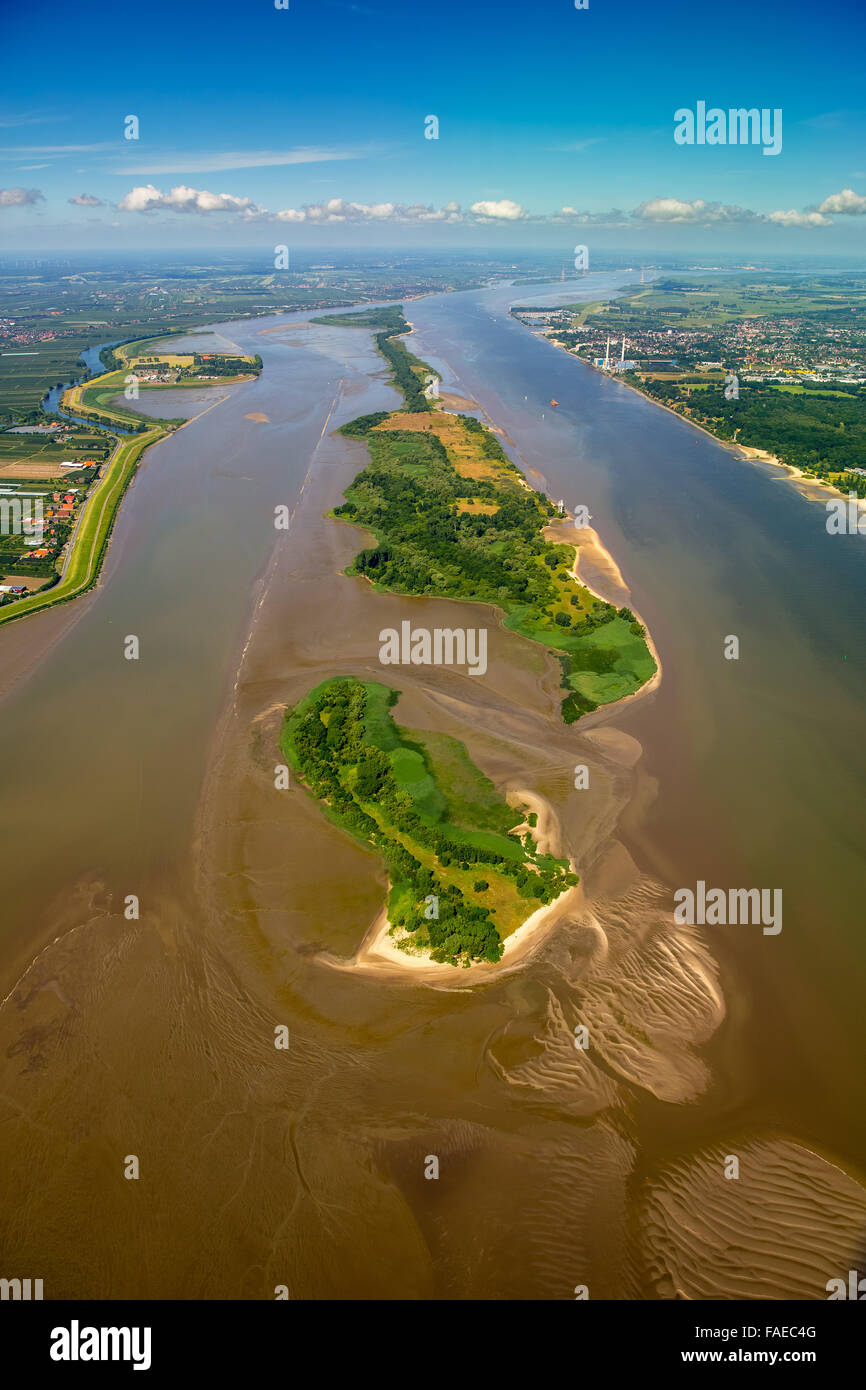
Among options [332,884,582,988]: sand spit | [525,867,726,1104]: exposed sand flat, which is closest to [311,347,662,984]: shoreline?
[332,884,582,988]: sand spit

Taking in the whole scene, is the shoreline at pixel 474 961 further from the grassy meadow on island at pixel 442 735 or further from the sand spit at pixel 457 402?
the sand spit at pixel 457 402

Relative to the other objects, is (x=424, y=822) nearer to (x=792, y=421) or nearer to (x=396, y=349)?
(x=792, y=421)

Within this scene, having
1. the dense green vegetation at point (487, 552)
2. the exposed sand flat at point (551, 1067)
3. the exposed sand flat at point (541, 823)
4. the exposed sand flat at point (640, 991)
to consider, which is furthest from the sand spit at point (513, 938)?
the dense green vegetation at point (487, 552)

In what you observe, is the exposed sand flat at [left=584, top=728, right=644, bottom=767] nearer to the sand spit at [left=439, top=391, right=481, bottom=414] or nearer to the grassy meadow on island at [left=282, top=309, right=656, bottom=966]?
the grassy meadow on island at [left=282, top=309, right=656, bottom=966]

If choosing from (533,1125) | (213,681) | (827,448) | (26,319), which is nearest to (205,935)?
(533,1125)

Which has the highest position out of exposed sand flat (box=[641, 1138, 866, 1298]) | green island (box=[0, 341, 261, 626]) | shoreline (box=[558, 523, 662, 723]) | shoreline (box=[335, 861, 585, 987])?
green island (box=[0, 341, 261, 626])

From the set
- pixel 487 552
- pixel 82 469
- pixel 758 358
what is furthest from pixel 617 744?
pixel 758 358

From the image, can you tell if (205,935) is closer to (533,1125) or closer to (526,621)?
(533,1125)
